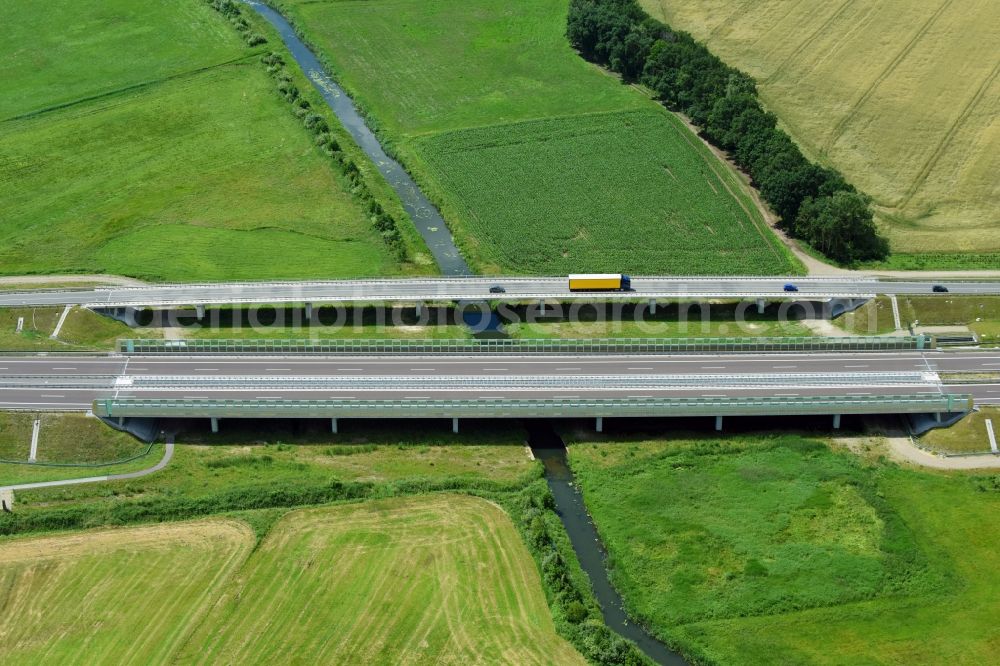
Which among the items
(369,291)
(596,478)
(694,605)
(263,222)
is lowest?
(694,605)

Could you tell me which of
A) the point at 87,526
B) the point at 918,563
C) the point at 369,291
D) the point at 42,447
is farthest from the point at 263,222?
the point at 918,563

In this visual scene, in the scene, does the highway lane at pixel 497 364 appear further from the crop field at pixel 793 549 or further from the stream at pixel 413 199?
the stream at pixel 413 199

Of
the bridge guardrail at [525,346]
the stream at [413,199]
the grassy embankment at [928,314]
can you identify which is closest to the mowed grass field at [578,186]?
the stream at [413,199]

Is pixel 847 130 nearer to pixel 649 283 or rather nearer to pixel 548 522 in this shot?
pixel 649 283

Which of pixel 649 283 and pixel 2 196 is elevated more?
pixel 2 196

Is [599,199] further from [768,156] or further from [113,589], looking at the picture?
[113,589]

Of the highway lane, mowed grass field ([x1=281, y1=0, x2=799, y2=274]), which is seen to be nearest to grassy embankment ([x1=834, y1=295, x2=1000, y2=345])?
the highway lane
